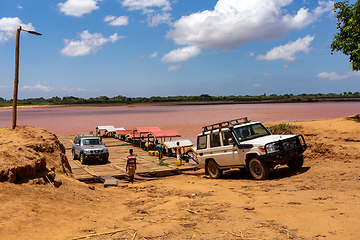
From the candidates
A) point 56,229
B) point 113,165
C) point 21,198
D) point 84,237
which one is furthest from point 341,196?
point 113,165

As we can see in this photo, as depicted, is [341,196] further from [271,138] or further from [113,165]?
[113,165]

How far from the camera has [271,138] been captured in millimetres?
12273

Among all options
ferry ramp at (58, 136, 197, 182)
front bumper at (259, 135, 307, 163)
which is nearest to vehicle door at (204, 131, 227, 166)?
front bumper at (259, 135, 307, 163)

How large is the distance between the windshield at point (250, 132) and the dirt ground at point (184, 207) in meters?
1.74

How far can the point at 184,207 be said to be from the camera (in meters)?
8.48

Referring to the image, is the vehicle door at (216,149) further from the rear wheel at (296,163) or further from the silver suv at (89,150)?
the silver suv at (89,150)

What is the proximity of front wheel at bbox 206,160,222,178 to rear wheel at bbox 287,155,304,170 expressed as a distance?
3076 millimetres

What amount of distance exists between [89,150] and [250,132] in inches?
457

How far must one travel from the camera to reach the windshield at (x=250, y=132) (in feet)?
42.2

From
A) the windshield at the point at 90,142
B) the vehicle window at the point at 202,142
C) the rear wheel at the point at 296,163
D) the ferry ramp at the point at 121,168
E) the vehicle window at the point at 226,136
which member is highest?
the vehicle window at the point at 226,136

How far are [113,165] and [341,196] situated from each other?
47.7 feet

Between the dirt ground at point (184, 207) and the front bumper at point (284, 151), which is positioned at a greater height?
the front bumper at point (284, 151)

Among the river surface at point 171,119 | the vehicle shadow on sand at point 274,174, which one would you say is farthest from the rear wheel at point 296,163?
the river surface at point 171,119

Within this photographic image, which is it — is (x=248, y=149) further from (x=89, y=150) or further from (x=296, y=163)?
(x=89, y=150)
